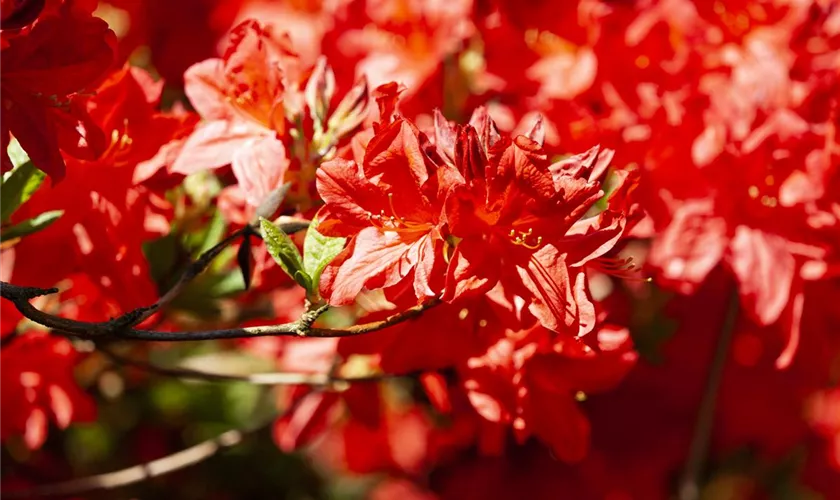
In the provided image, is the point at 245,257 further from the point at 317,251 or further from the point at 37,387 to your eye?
the point at 37,387

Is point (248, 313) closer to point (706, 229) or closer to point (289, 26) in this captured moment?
point (289, 26)

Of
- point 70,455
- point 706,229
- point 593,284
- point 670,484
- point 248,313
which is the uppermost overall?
point 706,229

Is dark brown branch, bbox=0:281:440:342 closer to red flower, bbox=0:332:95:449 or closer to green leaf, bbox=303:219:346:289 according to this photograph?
green leaf, bbox=303:219:346:289

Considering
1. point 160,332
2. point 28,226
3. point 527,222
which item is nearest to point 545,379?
point 527,222

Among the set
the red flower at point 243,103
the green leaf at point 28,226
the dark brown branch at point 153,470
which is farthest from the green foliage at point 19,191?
the dark brown branch at point 153,470

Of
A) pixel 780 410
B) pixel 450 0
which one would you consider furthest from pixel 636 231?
pixel 780 410

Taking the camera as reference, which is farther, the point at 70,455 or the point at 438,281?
the point at 70,455
